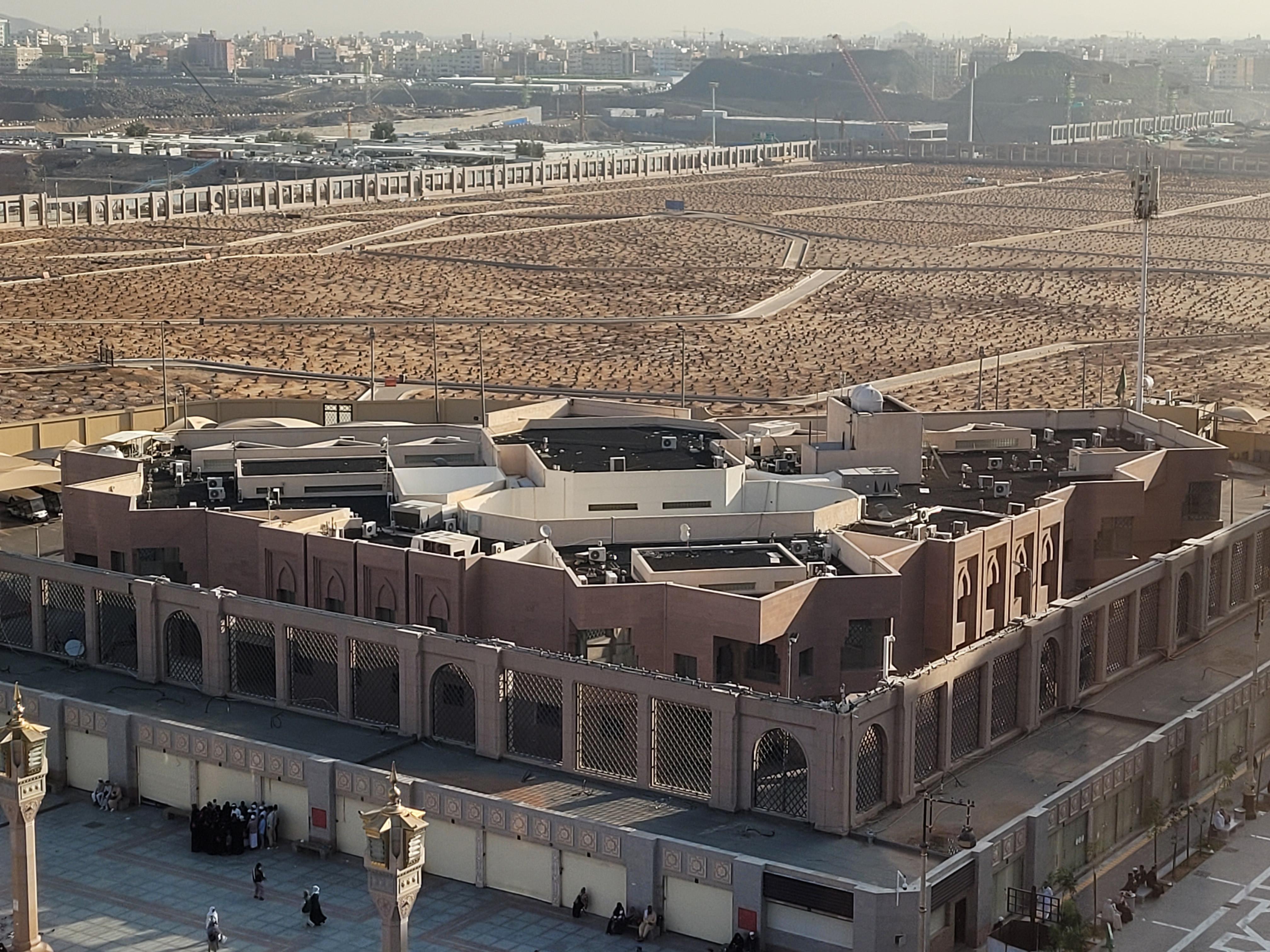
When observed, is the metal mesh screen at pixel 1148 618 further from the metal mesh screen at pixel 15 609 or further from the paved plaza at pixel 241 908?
the metal mesh screen at pixel 15 609

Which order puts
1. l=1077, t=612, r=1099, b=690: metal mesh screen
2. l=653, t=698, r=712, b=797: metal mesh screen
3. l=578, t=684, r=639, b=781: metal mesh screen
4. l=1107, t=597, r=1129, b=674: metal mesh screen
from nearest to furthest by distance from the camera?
l=653, t=698, r=712, b=797: metal mesh screen
l=578, t=684, r=639, b=781: metal mesh screen
l=1077, t=612, r=1099, b=690: metal mesh screen
l=1107, t=597, r=1129, b=674: metal mesh screen

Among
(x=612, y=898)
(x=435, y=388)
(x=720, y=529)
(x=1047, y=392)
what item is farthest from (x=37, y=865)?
(x=1047, y=392)

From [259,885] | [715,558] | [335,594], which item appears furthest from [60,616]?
[715,558]

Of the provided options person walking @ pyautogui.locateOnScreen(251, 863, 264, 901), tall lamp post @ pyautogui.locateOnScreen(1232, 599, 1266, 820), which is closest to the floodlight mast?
tall lamp post @ pyautogui.locateOnScreen(1232, 599, 1266, 820)

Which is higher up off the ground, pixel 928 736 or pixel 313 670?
pixel 313 670

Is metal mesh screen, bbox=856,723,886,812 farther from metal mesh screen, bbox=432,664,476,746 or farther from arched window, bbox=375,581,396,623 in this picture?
arched window, bbox=375,581,396,623

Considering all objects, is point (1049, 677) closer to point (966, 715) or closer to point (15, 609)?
point (966, 715)
